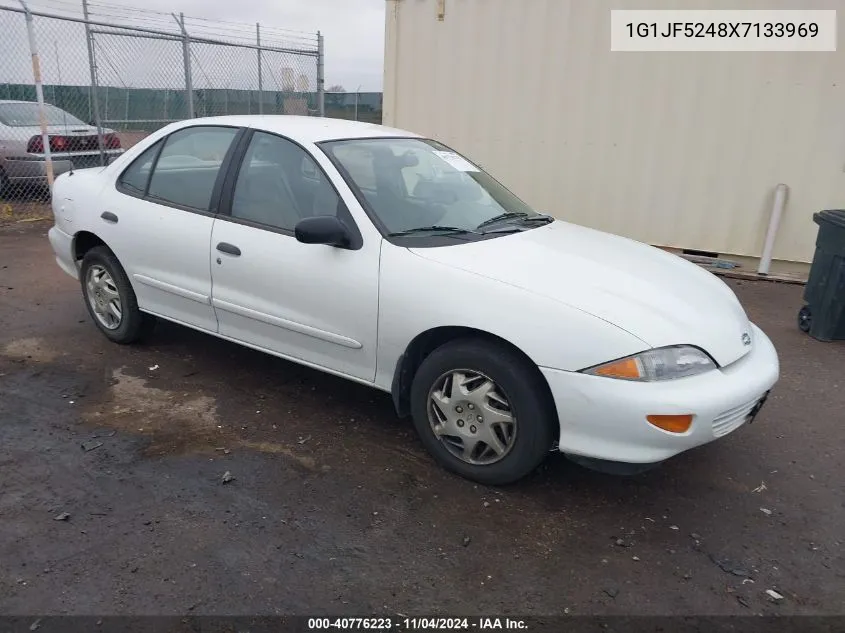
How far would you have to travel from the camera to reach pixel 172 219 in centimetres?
416

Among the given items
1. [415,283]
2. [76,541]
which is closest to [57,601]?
[76,541]

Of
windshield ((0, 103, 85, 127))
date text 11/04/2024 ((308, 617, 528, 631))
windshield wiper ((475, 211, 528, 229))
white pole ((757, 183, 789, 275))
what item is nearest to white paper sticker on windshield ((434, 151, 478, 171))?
windshield wiper ((475, 211, 528, 229))

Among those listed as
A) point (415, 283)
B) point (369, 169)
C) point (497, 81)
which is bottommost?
point (415, 283)

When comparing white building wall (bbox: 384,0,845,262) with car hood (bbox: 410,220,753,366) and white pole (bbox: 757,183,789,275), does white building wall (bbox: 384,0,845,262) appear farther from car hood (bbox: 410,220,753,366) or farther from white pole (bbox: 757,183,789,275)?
car hood (bbox: 410,220,753,366)

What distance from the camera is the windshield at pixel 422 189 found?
3.63 meters

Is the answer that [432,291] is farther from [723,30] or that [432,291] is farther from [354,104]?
[354,104]

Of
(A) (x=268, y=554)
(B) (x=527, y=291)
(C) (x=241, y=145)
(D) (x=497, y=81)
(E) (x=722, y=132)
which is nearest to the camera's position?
(A) (x=268, y=554)

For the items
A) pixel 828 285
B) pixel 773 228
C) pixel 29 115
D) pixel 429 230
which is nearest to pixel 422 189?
pixel 429 230

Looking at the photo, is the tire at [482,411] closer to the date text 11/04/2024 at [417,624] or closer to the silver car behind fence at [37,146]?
the date text 11/04/2024 at [417,624]

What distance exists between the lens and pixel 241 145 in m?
4.06

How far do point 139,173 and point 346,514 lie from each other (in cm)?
279

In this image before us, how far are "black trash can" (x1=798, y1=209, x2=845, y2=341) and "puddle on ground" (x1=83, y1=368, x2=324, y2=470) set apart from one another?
4.42 meters

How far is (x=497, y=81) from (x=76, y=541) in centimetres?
662

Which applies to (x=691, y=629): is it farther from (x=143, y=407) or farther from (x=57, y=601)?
(x=143, y=407)
